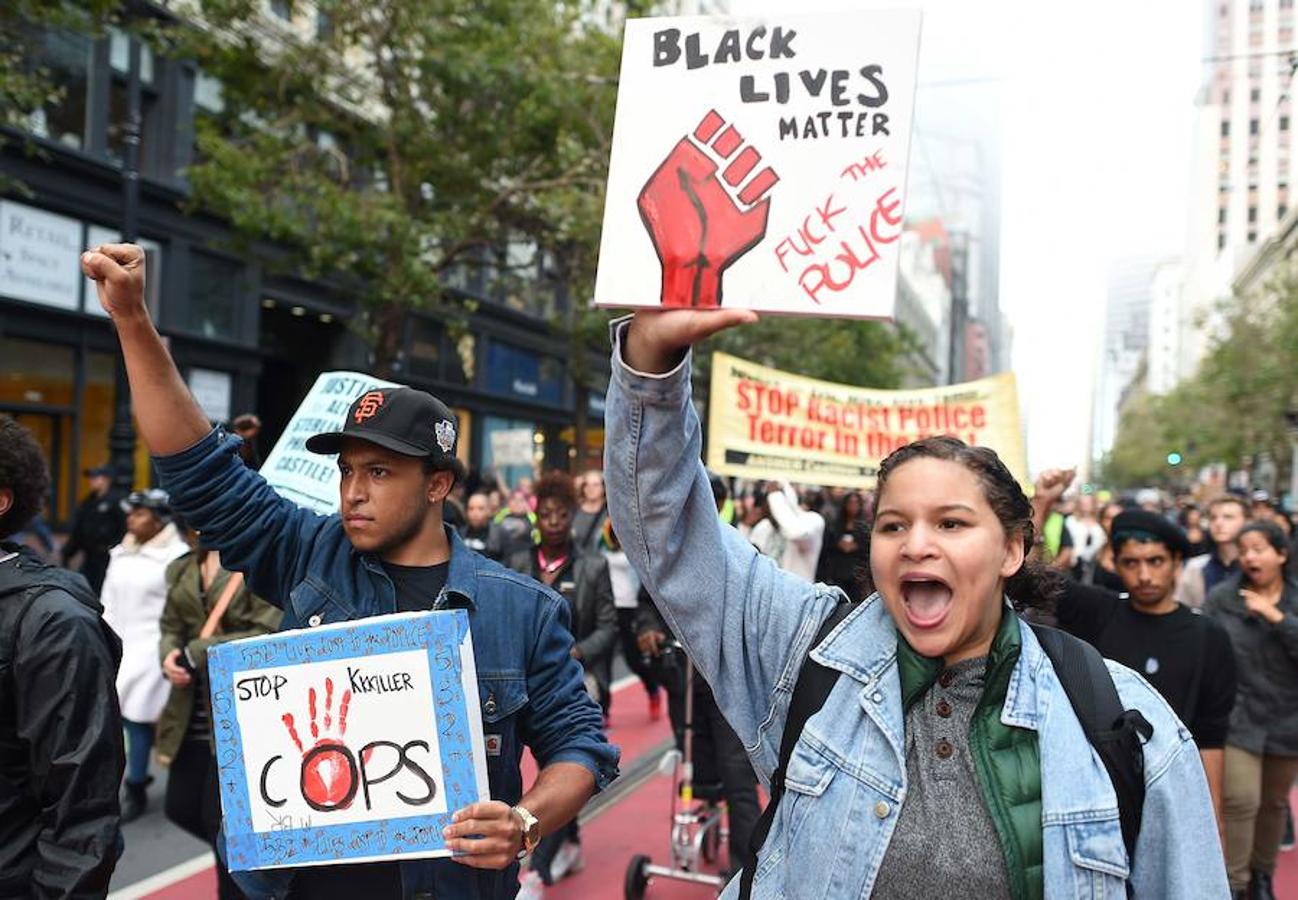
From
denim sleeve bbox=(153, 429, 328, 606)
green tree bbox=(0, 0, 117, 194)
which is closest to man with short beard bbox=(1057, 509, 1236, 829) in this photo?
denim sleeve bbox=(153, 429, 328, 606)

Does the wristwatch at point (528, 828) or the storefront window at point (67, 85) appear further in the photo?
the storefront window at point (67, 85)

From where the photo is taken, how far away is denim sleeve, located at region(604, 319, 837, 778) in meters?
2.07

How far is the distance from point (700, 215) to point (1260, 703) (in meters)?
4.73

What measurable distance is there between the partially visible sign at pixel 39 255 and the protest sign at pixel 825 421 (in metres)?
11.7

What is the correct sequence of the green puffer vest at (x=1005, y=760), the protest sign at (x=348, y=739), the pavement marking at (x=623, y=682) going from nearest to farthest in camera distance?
the green puffer vest at (x=1005, y=760) → the protest sign at (x=348, y=739) → the pavement marking at (x=623, y=682)

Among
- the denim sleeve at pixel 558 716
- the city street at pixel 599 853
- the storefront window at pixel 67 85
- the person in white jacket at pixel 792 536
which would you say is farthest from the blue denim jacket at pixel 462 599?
the storefront window at pixel 67 85

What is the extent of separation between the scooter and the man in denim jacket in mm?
2951

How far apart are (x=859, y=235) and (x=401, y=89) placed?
49.5 feet

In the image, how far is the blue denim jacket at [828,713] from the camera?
1.97 metres

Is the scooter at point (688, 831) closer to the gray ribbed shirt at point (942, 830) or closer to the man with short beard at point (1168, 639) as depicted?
the man with short beard at point (1168, 639)

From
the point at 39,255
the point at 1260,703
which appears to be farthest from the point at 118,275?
the point at 39,255

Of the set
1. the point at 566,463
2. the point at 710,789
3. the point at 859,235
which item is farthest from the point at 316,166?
the point at 566,463

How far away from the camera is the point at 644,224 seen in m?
2.18

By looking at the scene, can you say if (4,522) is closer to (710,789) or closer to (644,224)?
(644,224)
